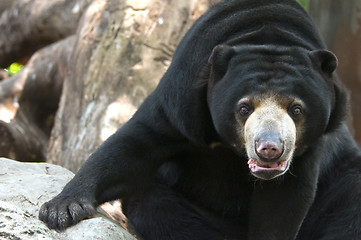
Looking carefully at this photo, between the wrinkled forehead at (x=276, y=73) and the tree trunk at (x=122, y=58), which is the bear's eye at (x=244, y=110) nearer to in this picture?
the wrinkled forehead at (x=276, y=73)

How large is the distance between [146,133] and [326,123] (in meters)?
1.16

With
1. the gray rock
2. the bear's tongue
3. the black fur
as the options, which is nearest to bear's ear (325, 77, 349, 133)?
the black fur

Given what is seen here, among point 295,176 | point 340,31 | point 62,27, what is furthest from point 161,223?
point 62,27

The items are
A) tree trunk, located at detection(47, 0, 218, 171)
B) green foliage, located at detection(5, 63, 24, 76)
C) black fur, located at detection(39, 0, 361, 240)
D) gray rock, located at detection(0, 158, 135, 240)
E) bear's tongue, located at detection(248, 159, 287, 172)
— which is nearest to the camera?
gray rock, located at detection(0, 158, 135, 240)

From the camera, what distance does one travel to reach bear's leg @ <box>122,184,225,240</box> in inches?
175

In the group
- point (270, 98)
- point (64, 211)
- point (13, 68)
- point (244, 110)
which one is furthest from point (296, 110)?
point (13, 68)

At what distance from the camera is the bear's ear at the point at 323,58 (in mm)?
3990

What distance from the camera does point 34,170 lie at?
192 inches

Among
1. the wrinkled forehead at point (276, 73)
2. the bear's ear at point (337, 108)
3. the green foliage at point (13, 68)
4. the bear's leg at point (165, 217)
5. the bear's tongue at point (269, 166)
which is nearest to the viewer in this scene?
the bear's tongue at point (269, 166)

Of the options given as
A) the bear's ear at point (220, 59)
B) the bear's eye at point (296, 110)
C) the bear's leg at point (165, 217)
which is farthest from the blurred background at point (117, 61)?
the bear's eye at point (296, 110)

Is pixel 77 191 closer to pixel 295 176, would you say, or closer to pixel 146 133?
pixel 146 133

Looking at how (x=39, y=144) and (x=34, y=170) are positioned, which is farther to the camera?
(x=39, y=144)

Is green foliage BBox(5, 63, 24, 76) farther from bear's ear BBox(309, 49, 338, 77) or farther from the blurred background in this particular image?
bear's ear BBox(309, 49, 338, 77)

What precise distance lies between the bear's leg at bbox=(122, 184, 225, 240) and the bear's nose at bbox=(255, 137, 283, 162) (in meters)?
1.04
